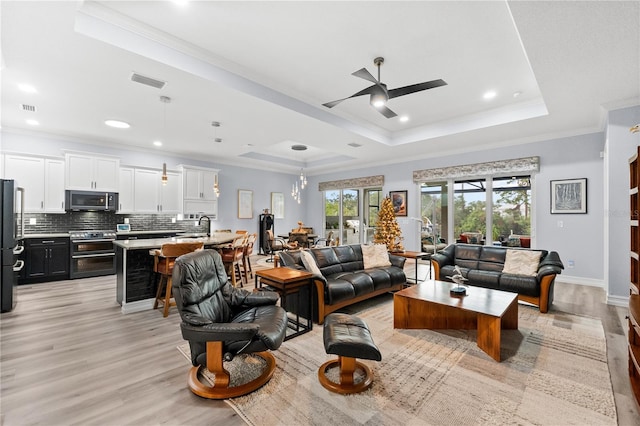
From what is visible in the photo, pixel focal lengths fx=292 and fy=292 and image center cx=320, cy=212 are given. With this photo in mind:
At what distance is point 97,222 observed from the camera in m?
Answer: 6.61

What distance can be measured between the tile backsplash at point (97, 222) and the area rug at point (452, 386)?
5951mm

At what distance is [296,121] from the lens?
5012mm

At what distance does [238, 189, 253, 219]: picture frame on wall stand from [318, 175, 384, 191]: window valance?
2514 mm

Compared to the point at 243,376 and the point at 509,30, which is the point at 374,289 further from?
the point at 509,30

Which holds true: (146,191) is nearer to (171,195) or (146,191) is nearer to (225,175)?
(171,195)

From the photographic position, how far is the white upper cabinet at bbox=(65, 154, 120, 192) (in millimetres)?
5977

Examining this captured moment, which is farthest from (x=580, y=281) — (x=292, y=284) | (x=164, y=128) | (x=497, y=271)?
(x=164, y=128)

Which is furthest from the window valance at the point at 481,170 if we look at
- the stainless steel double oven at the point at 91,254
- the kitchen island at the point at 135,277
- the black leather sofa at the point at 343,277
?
the stainless steel double oven at the point at 91,254

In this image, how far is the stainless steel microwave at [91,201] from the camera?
19.7ft

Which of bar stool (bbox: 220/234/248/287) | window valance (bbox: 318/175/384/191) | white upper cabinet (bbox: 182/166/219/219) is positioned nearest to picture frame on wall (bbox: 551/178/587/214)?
window valance (bbox: 318/175/384/191)

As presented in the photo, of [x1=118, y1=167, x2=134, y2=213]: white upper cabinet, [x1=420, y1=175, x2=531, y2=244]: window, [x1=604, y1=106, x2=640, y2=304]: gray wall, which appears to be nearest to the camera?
[x1=604, y1=106, x2=640, y2=304]: gray wall

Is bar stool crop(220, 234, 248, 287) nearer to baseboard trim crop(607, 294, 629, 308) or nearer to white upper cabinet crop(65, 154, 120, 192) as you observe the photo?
white upper cabinet crop(65, 154, 120, 192)

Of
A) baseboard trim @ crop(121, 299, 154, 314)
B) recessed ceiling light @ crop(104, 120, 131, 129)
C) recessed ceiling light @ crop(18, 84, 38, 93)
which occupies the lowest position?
baseboard trim @ crop(121, 299, 154, 314)

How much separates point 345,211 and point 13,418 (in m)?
8.58
